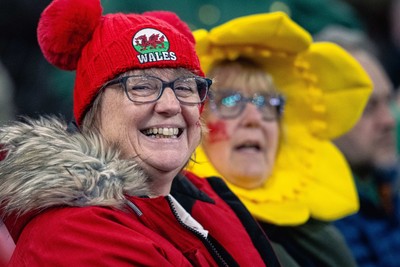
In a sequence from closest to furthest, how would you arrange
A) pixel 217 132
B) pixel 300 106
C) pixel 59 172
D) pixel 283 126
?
pixel 59 172 < pixel 217 132 < pixel 283 126 < pixel 300 106

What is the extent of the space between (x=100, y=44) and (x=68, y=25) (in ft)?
0.38

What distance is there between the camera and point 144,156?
2.72 meters

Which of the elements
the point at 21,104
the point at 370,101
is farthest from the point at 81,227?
the point at 21,104

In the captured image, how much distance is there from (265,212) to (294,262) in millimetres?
209

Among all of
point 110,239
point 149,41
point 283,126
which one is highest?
point 149,41

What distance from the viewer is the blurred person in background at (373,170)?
433cm

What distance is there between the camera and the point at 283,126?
3.78 meters

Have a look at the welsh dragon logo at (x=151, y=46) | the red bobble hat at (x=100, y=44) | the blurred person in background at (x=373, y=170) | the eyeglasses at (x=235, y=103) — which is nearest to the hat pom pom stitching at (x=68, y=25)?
the red bobble hat at (x=100, y=44)

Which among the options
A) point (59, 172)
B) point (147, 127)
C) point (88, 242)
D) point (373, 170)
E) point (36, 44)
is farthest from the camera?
point (36, 44)

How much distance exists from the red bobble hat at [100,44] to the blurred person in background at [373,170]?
5.74 feet

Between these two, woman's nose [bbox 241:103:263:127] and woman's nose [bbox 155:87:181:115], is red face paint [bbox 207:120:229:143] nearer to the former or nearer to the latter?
woman's nose [bbox 241:103:263:127]

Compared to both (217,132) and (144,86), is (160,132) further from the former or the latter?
(217,132)

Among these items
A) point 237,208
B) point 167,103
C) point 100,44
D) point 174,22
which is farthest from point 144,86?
point 237,208

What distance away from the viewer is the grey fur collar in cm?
252
